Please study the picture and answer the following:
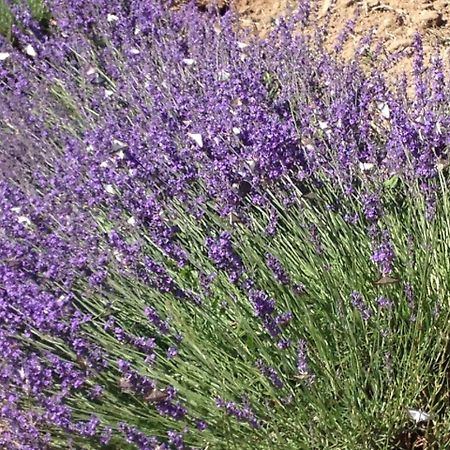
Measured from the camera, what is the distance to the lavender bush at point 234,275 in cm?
217

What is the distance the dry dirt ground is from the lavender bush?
1.40m

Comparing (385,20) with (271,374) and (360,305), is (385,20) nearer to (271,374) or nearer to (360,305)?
(360,305)

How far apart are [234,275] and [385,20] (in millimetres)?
2808

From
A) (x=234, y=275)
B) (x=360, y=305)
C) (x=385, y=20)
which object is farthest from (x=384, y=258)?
(x=385, y=20)

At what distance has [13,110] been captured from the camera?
340 centimetres

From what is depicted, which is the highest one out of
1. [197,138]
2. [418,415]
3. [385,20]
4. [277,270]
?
[197,138]

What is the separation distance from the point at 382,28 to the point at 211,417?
2927mm

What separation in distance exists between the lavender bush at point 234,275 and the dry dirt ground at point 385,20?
4.60ft

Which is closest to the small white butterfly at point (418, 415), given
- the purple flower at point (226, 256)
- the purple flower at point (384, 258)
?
the purple flower at point (384, 258)

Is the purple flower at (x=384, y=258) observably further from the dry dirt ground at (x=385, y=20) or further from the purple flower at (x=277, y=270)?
the dry dirt ground at (x=385, y=20)

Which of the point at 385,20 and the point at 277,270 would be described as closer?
the point at 277,270

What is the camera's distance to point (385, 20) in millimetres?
4547

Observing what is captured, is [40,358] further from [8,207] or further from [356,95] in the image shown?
[356,95]

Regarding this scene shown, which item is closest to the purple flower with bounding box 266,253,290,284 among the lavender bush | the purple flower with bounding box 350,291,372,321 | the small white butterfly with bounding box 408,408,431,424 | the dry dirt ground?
the lavender bush
